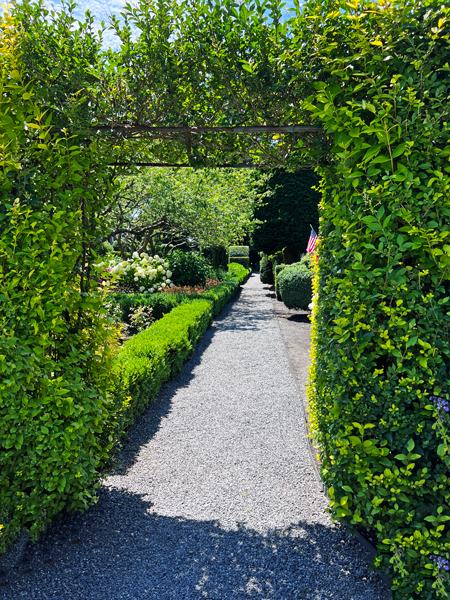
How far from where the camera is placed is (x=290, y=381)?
6.74 m

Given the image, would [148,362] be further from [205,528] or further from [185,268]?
[185,268]

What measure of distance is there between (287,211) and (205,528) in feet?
52.1

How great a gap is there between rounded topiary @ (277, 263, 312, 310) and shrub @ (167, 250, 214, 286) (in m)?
3.07

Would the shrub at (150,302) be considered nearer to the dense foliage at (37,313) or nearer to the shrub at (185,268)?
the shrub at (185,268)

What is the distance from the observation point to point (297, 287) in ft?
39.3

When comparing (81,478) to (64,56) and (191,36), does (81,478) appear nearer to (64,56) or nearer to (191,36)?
(64,56)

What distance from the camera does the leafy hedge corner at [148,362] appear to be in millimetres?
4117

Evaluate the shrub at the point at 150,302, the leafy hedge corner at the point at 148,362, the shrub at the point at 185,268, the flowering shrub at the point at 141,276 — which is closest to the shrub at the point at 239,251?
the shrub at the point at 185,268

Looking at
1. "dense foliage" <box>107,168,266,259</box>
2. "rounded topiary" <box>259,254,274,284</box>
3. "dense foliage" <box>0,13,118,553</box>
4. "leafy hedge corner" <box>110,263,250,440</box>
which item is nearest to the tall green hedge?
"dense foliage" <box>0,13,118,553</box>

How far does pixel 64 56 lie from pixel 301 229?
1575 cm

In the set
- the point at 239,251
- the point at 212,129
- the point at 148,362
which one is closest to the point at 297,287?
the point at 148,362

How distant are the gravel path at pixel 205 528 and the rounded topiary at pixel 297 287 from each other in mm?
6863

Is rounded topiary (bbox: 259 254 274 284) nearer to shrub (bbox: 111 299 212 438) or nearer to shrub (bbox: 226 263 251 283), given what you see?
shrub (bbox: 226 263 251 283)

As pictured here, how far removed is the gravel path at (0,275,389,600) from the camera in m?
2.47
